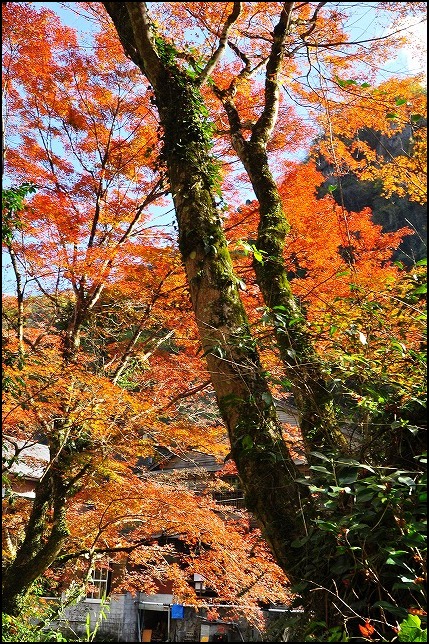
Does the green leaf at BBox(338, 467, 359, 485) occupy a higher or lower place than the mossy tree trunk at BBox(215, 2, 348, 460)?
lower

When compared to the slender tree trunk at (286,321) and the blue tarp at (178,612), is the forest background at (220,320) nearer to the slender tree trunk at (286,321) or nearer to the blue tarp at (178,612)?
the slender tree trunk at (286,321)

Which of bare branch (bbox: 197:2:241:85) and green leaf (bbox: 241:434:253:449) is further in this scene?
bare branch (bbox: 197:2:241:85)

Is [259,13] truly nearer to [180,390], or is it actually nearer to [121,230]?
[121,230]

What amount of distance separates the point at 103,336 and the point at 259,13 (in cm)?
528

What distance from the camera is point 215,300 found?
2951 millimetres

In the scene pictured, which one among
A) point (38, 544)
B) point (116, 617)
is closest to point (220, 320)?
point (38, 544)

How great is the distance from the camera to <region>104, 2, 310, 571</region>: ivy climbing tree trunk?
8.43 feet

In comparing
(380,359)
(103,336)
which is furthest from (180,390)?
(380,359)

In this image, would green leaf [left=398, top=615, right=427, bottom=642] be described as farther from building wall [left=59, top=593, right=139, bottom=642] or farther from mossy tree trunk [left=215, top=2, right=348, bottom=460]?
building wall [left=59, top=593, right=139, bottom=642]

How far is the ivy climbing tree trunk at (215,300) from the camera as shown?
257cm

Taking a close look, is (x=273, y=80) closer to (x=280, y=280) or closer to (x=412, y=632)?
(x=280, y=280)

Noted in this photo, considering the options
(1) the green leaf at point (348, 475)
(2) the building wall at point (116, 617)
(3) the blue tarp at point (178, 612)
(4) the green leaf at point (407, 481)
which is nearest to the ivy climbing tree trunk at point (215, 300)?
(1) the green leaf at point (348, 475)

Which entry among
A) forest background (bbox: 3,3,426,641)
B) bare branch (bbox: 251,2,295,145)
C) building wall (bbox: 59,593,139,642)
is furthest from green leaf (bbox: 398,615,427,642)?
building wall (bbox: 59,593,139,642)

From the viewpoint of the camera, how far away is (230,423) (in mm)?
A: 2758
